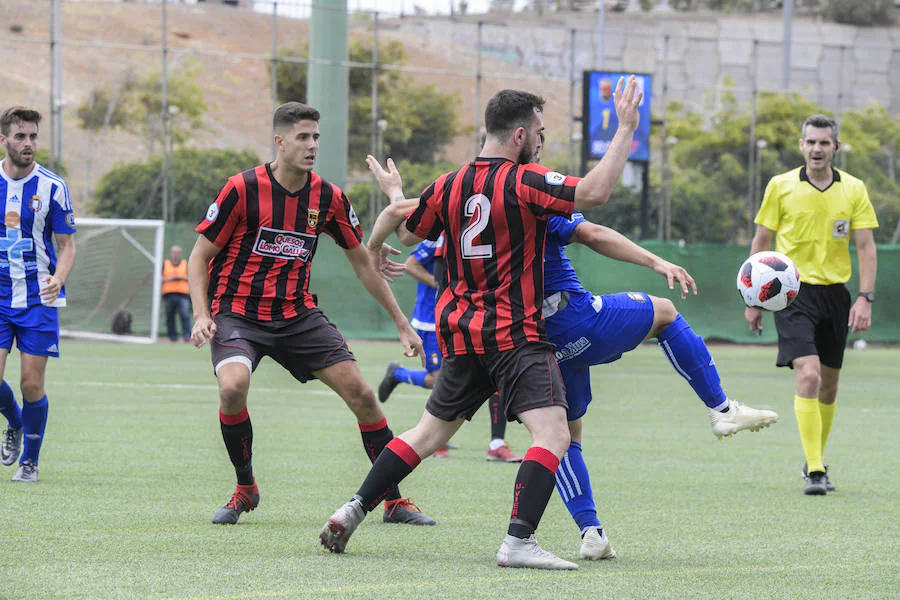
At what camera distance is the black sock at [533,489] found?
4934mm

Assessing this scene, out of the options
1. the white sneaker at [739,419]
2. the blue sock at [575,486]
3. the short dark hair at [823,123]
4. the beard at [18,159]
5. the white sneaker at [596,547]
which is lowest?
the white sneaker at [596,547]

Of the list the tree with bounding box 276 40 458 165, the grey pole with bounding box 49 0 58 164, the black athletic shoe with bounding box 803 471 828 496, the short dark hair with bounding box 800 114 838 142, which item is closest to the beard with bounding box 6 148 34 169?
the short dark hair with bounding box 800 114 838 142

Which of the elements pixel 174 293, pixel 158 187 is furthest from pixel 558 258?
pixel 158 187

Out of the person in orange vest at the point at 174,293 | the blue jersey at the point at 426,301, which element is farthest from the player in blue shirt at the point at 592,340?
the person in orange vest at the point at 174,293

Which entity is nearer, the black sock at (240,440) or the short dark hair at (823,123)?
the black sock at (240,440)

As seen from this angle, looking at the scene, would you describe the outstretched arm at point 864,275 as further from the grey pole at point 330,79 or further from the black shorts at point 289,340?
the grey pole at point 330,79

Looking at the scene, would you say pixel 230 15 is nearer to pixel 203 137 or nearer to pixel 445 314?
pixel 203 137

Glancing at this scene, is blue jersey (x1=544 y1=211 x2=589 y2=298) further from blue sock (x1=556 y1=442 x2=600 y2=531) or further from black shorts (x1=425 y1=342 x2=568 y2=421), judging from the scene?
blue sock (x1=556 y1=442 x2=600 y2=531)

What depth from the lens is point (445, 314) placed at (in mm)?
5195

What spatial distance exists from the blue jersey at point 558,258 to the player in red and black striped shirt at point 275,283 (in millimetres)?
970

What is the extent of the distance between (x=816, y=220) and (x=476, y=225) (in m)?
3.60

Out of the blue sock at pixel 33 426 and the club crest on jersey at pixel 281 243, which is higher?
the club crest on jersey at pixel 281 243

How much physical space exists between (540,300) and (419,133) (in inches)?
1329

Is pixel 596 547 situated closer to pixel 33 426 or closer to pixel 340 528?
pixel 340 528
